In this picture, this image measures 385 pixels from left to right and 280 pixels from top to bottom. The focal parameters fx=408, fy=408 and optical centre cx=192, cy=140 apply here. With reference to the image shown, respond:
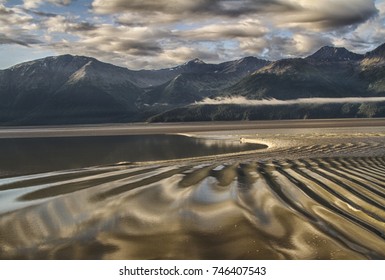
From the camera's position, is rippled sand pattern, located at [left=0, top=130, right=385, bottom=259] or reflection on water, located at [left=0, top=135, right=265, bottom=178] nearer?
rippled sand pattern, located at [left=0, top=130, right=385, bottom=259]

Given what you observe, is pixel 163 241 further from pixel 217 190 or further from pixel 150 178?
pixel 150 178

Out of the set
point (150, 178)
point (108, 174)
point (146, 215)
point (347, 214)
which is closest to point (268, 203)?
point (347, 214)

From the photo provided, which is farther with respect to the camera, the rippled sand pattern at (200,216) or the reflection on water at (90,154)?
the reflection on water at (90,154)

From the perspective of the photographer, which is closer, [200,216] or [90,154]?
[200,216]

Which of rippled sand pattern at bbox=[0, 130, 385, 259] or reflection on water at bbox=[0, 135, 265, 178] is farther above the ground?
rippled sand pattern at bbox=[0, 130, 385, 259]

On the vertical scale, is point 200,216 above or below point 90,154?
above

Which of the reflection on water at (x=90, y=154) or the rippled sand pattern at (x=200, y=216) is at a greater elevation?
the rippled sand pattern at (x=200, y=216)
